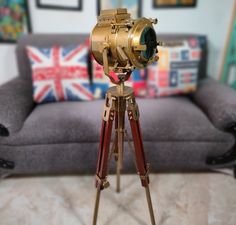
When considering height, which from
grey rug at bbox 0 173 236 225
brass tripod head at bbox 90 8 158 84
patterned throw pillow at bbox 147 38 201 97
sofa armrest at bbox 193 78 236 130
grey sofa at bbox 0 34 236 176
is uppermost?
brass tripod head at bbox 90 8 158 84

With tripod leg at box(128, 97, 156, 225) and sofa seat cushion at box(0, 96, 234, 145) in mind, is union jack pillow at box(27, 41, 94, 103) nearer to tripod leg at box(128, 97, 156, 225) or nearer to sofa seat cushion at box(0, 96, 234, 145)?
sofa seat cushion at box(0, 96, 234, 145)

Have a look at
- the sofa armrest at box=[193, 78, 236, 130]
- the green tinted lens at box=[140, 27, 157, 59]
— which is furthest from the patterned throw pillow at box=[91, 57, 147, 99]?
the green tinted lens at box=[140, 27, 157, 59]

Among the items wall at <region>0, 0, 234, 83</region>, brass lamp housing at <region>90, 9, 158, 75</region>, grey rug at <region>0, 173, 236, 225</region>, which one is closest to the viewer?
brass lamp housing at <region>90, 9, 158, 75</region>

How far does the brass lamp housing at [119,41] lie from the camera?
2.87 feet

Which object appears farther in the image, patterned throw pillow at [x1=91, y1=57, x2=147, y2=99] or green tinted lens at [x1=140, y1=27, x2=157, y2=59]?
patterned throw pillow at [x1=91, y1=57, x2=147, y2=99]

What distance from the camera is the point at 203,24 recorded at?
2039 mm

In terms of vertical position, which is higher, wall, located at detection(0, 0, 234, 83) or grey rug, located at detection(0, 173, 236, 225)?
wall, located at detection(0, 0, 234, 83)

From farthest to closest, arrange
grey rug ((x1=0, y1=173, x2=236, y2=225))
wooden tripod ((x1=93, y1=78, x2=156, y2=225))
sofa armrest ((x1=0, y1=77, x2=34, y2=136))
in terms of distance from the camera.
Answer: sofa armrest ((x1=0, y1=77, x2=34, y2=136)) < grey rug ((x1=0, y1=173, x2=236, y2=225)) < wooden tripod ((x1=93, y1=78, x2=156, y2=225))

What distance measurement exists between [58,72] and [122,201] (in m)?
1.00

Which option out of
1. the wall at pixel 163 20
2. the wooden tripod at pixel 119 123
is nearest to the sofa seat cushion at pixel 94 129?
the wooden tripod at pixel 119 123

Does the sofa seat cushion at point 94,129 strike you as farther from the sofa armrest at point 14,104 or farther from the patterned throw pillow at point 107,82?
the patterned throw pillow at point 107,82

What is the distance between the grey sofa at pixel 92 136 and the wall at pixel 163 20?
68 cm

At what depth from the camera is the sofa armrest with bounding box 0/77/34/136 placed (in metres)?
1.38

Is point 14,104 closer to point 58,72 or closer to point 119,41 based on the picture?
point 58,72
